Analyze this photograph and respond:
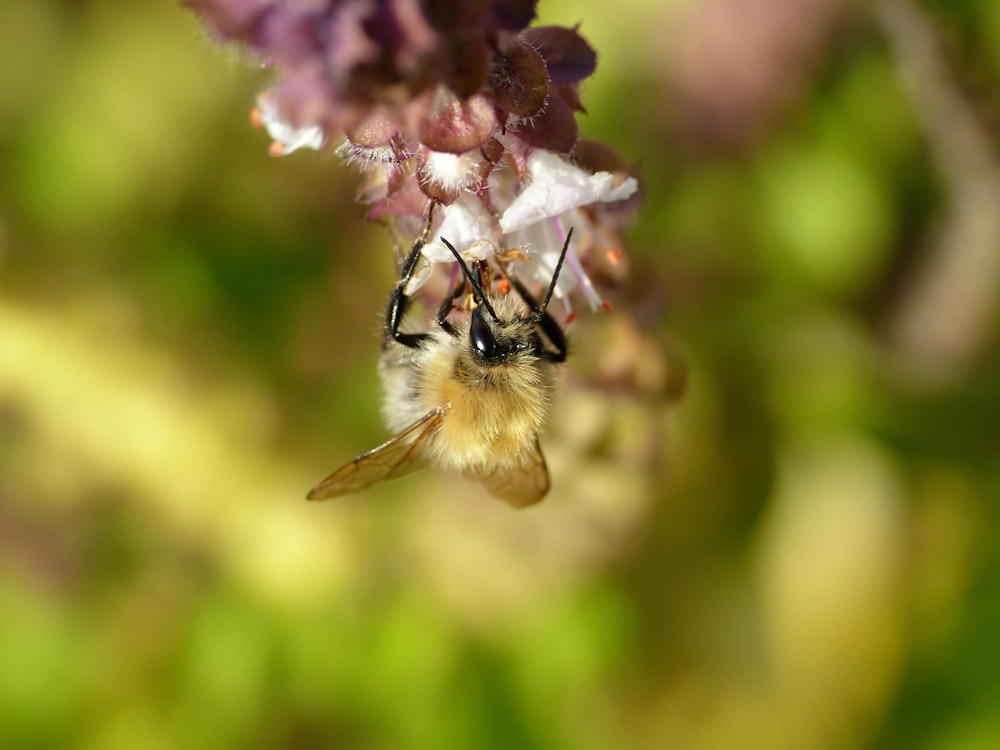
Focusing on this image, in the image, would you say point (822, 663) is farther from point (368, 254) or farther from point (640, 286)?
point (368, 254)

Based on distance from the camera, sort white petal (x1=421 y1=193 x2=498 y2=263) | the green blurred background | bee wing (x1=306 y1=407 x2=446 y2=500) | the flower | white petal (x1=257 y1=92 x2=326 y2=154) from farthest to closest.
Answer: the green blurred background < bee wing (x1=306 y1=407 x2=446 y2=500) < white petal (x1=421 y1=193 x2=498 y2=263) < white petal (x1=257 y1=92 x2=326 y2=154) < the flower

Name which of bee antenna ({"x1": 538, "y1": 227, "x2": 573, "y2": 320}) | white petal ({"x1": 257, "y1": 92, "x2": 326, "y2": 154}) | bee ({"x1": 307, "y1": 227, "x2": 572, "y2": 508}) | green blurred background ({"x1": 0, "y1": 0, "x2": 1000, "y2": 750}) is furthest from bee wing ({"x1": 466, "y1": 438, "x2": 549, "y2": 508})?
green blurred background ({"x1": 0, "y1": 0, "x2": 1000, "y2": 750})

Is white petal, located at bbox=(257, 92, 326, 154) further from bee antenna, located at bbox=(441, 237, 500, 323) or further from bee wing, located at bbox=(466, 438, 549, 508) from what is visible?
bee wing, located at bbox=(466, 438, 549, 508)

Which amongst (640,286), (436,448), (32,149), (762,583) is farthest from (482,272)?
(32,149)

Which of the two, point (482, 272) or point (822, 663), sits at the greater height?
point (482, 272)

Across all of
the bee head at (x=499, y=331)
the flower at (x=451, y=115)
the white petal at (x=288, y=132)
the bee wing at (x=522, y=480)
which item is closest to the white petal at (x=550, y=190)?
the flower at (x=451, y=115)

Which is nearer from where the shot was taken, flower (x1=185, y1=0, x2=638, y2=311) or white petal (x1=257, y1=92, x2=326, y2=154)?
flower (x1=185, y1=0, x2=638, y2=311)

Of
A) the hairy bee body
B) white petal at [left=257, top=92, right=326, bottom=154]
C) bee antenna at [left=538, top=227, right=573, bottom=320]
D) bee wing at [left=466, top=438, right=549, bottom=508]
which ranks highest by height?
white petal at [left=257, top=92, right=326, bottom=154]

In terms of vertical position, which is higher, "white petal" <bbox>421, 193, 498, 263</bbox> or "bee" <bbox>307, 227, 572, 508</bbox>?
"white petal" <bbox>421, 193, 498, 263</bbox>
